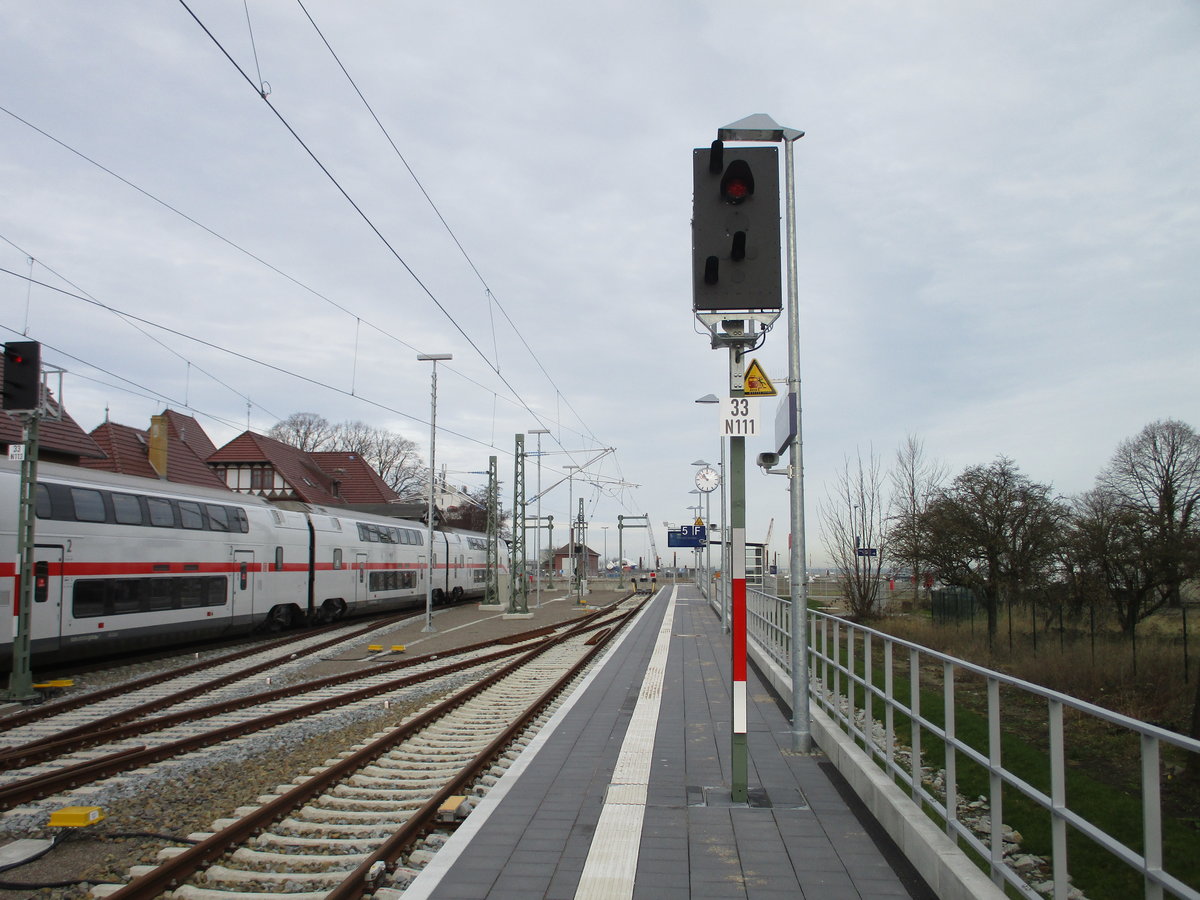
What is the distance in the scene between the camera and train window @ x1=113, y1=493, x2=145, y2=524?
1565 centimetres

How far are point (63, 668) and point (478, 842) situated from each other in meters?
14.1

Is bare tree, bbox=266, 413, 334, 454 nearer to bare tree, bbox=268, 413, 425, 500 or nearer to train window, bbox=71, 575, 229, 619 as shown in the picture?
bare tree, bbox=268, 413, 425, 500

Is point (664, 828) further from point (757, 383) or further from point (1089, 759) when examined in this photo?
point (1089, 759)

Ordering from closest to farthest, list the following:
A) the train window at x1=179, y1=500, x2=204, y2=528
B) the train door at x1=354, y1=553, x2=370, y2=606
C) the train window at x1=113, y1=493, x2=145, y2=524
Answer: the train window at x1=113, y1=493, x2=145, y2=524 < the train window at x1=179, y1=500, x2=204, y2=528 < the train door at x1=354, y1=553, x2=370, y2=606

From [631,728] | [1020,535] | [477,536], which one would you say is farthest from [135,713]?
[477,536]

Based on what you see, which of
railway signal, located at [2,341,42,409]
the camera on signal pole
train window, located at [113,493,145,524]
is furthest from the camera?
train window, located at [113,493,145,524]

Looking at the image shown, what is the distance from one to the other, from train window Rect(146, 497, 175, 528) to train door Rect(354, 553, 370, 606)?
9.83 m

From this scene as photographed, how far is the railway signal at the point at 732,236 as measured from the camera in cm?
602

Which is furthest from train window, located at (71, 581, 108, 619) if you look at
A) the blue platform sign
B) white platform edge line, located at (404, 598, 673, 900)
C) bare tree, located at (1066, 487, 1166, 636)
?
the blue platform sign

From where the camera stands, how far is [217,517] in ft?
62.5

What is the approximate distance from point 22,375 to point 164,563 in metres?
5.82

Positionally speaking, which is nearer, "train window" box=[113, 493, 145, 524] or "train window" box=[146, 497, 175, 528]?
"train window" box=[113, 493, 145, 524]

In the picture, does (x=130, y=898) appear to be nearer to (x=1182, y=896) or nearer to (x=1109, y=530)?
(x=1182, y=896)

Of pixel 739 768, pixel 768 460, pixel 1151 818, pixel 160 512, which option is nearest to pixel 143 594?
pixel 160 512
